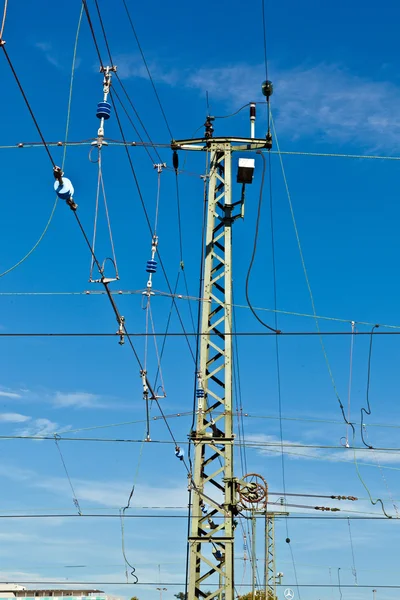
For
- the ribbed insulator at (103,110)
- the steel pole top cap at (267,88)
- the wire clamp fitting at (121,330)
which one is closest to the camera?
the ribbed insulator at (103,110)

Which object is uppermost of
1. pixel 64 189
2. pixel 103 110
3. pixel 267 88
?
pixel 267 88

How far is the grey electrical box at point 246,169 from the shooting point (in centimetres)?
1669

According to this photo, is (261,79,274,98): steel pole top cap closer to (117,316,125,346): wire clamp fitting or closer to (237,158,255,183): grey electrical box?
(237,158,255,183): grey electrical box

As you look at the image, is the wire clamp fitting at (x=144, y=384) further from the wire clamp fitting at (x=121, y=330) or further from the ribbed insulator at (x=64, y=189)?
the ribbed insulator at (x=64, y=189)

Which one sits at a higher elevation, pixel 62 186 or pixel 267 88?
pixel 267 88

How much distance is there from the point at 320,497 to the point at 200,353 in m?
18.6

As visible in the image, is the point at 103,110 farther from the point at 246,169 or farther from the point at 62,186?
the point at 246,169

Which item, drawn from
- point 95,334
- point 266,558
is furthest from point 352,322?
point 266,558

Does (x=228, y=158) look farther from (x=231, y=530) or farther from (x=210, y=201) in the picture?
(x=231, y=530)

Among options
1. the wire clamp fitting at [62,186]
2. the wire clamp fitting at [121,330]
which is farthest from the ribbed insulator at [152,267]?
the wire clamp fitting at [62,186]

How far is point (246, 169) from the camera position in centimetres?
1675

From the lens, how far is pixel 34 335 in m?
14.5

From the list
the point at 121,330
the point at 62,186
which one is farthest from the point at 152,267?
the point at 62,186

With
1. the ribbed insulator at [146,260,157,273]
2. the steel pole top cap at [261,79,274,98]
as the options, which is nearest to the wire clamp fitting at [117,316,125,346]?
the ribbed insulator at [146,260,157,273]
